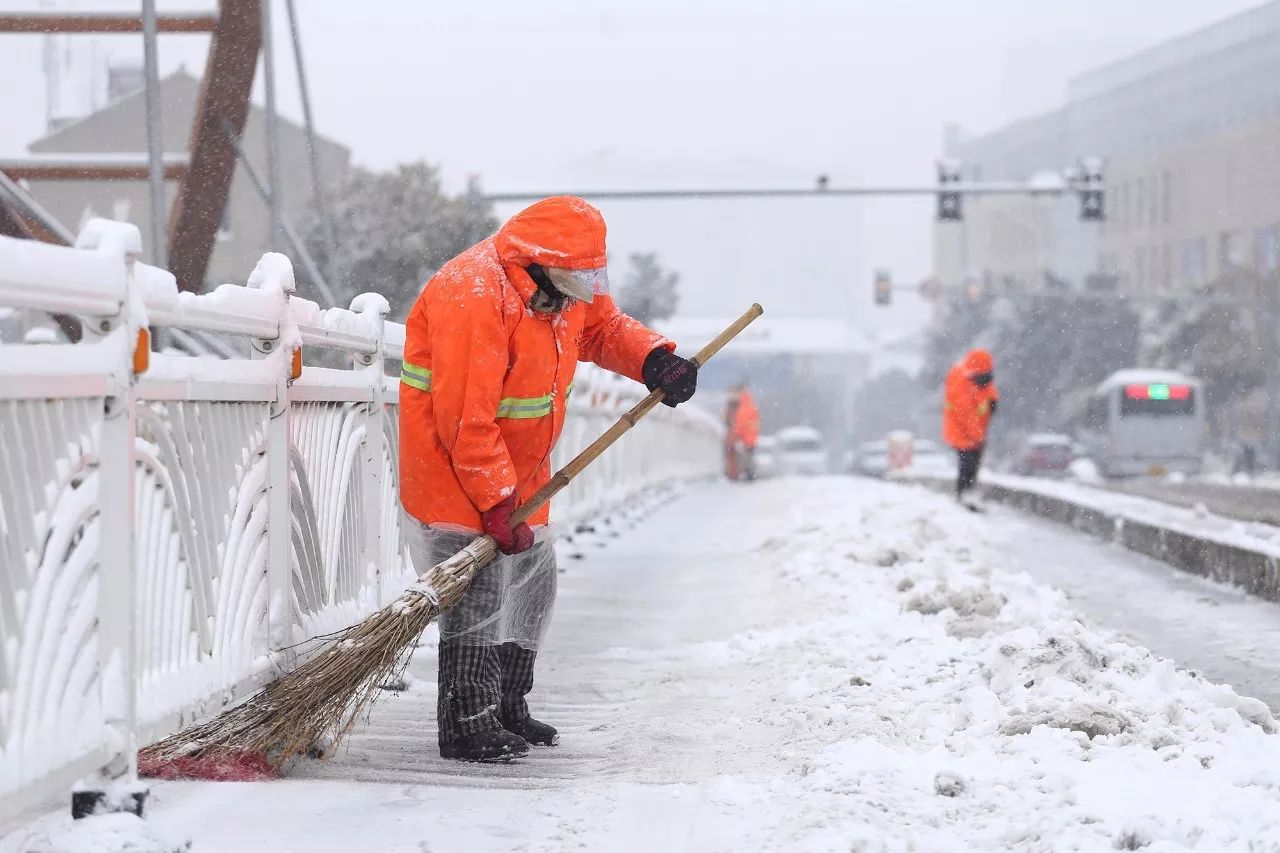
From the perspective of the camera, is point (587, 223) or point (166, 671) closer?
point (166, 671)

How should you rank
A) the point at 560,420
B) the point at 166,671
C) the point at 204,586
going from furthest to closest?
the point at 560,420 < the point at 204,586 < the point at 166,671

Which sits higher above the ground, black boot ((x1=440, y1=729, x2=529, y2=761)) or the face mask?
the face mask

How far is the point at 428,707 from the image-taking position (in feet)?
19.1

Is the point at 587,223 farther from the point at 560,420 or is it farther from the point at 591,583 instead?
the point at 591,583

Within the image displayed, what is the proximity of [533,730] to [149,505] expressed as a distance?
1.66m

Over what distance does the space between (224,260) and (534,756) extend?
42.4 m

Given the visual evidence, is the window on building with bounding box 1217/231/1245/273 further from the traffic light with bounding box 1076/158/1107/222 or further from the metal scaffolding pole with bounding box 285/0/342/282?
the metal scaffolding pole with bounding box 285/0/342/282

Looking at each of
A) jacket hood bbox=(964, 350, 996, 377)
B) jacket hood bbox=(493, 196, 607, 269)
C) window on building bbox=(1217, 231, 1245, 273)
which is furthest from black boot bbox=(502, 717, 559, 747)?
window on building bbox=(1217, 231, 1245, 273)

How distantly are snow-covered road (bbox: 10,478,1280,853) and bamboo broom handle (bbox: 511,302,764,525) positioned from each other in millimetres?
733

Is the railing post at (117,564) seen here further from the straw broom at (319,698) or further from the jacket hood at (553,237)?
the jacket hood at (553,237)

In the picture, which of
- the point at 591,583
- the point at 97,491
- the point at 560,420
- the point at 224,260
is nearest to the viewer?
the point at 97,491

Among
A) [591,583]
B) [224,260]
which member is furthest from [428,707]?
[224,260]

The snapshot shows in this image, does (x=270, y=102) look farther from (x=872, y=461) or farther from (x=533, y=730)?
(x=872, y=461)

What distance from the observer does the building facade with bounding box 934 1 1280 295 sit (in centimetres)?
5553
